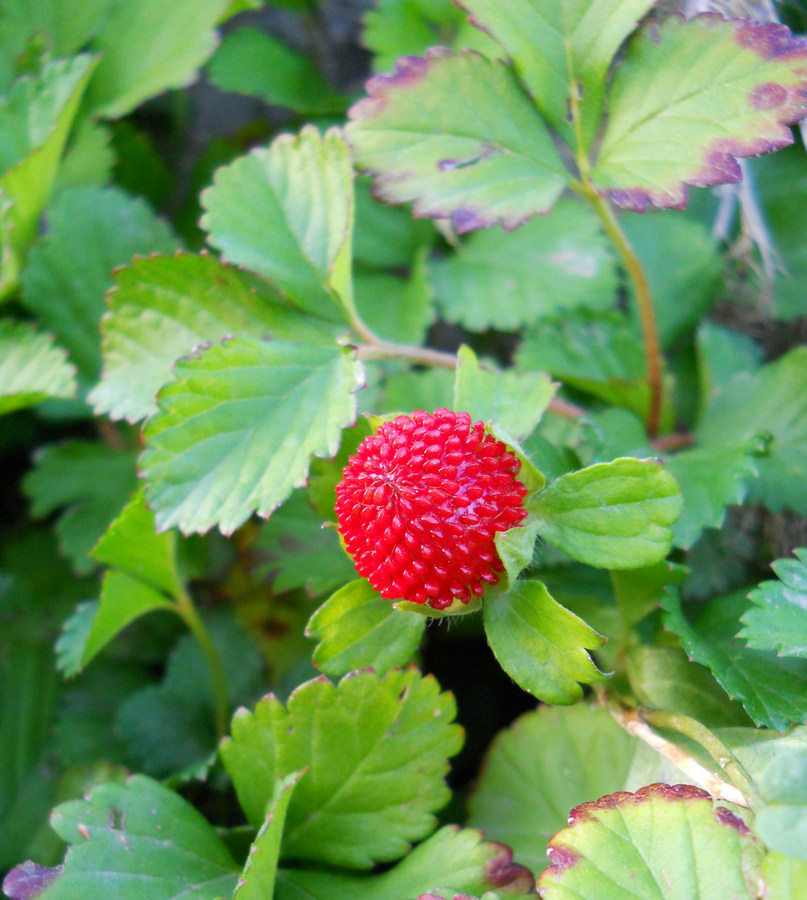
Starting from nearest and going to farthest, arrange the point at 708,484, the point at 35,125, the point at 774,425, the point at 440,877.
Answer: the point at 440,877 < the point at 708,484 < the point at 774,425 < the point at 35,125

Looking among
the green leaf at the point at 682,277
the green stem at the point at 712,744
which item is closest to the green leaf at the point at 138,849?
the green stem at the point at 712,744

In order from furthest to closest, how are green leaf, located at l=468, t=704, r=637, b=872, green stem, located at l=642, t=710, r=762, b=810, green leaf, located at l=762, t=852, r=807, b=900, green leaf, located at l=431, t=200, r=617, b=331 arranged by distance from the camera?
green leaf, located at l=431, t=200, r=617, b=331 < green leaf, located at l=468, t=704, r=637, b=872 < green stem, located at l=642, t=710, r=762, b=810 < green leaf, located at l=762, t=852, r=807, b=900

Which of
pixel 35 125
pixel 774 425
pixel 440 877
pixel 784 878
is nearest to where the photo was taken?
pixel 784 878

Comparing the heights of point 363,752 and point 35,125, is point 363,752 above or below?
below

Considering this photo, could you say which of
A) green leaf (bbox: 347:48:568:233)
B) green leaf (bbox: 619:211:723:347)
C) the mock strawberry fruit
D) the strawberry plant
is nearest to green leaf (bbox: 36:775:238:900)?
the strawberry plant

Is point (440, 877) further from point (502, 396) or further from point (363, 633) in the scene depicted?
point (502, 396)

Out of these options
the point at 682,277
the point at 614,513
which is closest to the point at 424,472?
the point at 614,513

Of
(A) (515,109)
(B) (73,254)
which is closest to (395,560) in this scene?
(A) (515,109)

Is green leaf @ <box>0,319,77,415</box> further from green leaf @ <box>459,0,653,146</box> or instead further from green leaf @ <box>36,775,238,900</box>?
green leaf @ <box>459,0,653,146</box>
